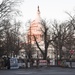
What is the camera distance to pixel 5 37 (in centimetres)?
6912

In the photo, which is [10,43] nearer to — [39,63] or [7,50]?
[7,50]

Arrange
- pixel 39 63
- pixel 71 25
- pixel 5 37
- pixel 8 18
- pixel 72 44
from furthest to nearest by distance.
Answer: pixel 72 44 → pixel 71 25 → pixel 5 37 → pixel 39 63 → pixel 8 18

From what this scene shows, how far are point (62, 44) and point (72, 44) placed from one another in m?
2.70

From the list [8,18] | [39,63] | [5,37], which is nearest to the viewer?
[8,18]

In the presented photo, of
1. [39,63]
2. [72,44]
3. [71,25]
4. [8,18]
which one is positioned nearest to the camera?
[8,18]

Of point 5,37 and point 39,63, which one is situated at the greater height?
point 5,37

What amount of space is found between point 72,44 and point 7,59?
98.7 feet

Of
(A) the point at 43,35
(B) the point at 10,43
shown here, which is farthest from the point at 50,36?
(B) the point at 10,43

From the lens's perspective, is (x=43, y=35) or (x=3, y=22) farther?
(x=43, y=35)

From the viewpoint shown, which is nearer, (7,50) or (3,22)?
(3,22)

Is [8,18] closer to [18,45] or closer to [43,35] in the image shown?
[18,45]

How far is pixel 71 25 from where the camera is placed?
253 ft

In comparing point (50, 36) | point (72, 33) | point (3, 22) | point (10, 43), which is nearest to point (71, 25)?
point (72, 33)

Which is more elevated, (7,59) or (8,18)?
(8,18)
